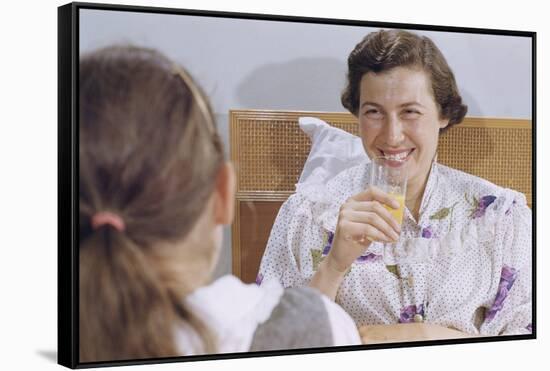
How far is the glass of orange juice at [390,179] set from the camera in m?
4.84

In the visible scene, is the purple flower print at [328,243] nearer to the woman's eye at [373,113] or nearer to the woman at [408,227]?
the woman at [408,227]

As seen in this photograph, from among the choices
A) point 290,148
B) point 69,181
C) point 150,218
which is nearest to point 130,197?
point 150,218

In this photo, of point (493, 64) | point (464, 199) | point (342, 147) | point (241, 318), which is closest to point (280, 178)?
point (342, 147)

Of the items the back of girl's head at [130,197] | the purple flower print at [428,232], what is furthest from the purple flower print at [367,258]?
the back of girl's head at [130,197]

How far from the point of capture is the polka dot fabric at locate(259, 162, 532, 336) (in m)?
4.74

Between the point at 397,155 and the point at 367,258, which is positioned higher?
the point at 397,155

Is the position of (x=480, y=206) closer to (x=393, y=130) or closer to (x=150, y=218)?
(x=393, y=130)

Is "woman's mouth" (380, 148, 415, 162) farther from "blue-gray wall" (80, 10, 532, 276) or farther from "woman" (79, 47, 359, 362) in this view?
"woman" (79, 47, 359, 362)

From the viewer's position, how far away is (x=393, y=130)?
15.8ft

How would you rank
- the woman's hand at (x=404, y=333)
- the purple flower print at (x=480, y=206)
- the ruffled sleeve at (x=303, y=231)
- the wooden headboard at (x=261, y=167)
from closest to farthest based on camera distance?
1. the wooden headboard at (x=261, y=167)
2. the ruffled sleeve at (x=303, y=231)
3. the woman's hand at (x=404, y=333)
4. the purple flower print at (x=480, y=206)

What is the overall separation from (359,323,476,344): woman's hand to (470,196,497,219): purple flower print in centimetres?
53

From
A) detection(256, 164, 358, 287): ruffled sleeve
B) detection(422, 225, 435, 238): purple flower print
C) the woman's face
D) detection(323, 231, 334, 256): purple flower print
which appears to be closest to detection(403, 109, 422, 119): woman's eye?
the woman's face

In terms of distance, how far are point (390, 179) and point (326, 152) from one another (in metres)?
0.31

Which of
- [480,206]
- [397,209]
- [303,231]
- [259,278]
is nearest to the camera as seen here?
[259,278]
